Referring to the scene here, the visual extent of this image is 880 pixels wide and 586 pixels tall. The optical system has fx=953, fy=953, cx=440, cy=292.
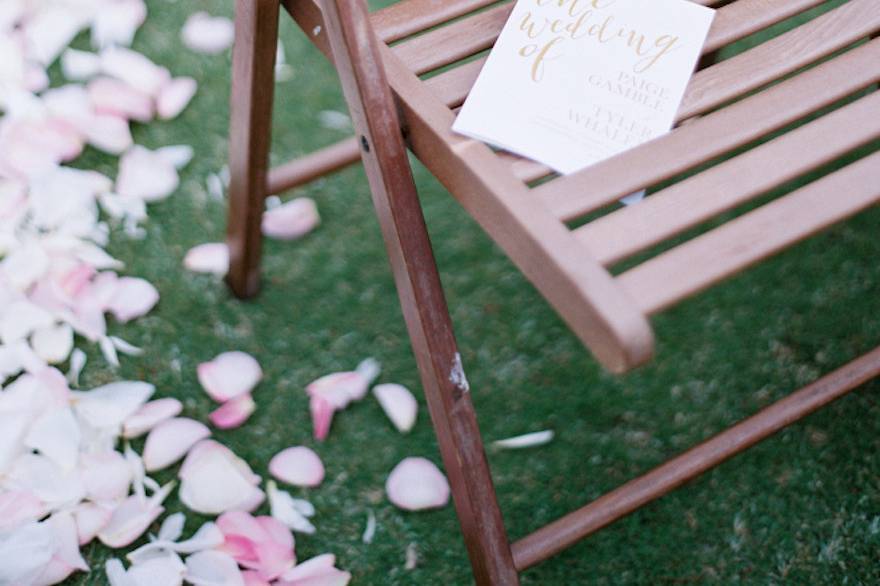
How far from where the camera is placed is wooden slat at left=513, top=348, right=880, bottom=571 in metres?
1.33

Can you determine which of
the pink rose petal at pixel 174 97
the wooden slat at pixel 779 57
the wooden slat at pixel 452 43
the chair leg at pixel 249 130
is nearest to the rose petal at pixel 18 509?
the chair leg at pixel 249 130

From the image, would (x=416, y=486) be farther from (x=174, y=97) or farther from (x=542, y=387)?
(x=174, y=97)

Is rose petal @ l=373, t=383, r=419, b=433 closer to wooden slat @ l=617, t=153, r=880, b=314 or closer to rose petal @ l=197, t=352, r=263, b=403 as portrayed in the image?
rose petal @ l=197, t=352, r=263, b=403

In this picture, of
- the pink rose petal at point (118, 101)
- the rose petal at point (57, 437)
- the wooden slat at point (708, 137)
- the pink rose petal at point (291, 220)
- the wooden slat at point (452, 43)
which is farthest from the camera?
the pink rose petal at point (118, 101)

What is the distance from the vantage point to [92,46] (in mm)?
2346

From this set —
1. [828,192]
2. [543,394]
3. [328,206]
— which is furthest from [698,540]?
[328,206]

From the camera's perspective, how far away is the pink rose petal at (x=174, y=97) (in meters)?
2.21

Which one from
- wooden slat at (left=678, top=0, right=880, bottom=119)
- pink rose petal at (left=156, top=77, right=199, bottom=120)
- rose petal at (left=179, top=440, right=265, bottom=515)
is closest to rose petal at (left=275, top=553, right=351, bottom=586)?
rose petal at (left=179, top=440, right=265, bottom=515)

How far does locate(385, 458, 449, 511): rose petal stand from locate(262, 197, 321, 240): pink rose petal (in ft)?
1.97

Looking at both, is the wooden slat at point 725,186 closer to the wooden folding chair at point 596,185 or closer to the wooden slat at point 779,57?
the wooden folding chair at point 596,185

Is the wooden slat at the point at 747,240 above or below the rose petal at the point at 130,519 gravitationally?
above

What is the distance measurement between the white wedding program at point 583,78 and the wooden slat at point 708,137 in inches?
2.3

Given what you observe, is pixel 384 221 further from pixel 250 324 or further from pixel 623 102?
pixel 250 324

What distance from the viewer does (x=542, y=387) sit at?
1777 millimetres
